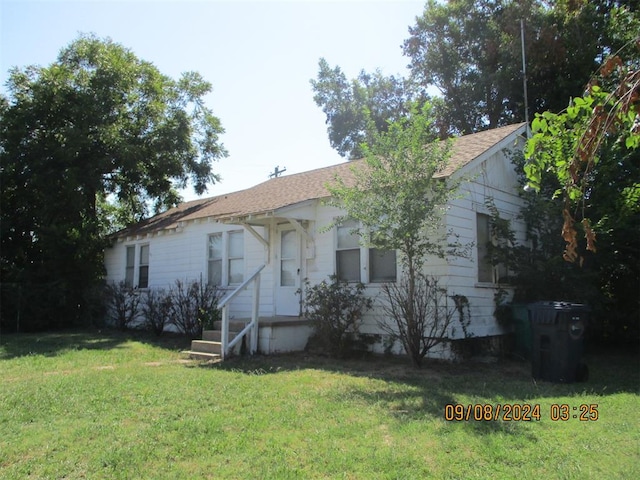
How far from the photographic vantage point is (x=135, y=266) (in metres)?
16.8

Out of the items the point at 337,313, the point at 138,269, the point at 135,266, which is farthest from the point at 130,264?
the point at 337,313

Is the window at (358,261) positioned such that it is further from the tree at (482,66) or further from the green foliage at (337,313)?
the tree at (482,66)

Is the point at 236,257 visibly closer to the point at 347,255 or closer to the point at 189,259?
the point at 189,259

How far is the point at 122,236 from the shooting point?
17.2 meters

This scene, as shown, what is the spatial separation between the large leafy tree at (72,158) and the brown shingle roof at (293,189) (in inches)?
81.3

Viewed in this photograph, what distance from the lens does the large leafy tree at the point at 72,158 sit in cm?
1644

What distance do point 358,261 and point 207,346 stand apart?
3.60m

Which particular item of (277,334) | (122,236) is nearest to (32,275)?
(122,236)

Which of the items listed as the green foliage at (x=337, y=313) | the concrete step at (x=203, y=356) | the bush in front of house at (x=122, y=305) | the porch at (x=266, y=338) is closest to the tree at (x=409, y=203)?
the green foliage at (x=337, y=313)

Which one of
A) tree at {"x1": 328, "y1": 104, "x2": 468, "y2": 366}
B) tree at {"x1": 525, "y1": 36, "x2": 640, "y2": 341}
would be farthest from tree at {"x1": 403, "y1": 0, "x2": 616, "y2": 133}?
tree at {"x1": 328, "y1": 104, "x2": 468, "y2": 366}

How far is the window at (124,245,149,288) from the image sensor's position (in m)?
16.6

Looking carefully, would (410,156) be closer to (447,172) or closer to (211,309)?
(447,172)

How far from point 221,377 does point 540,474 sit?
4.91m
